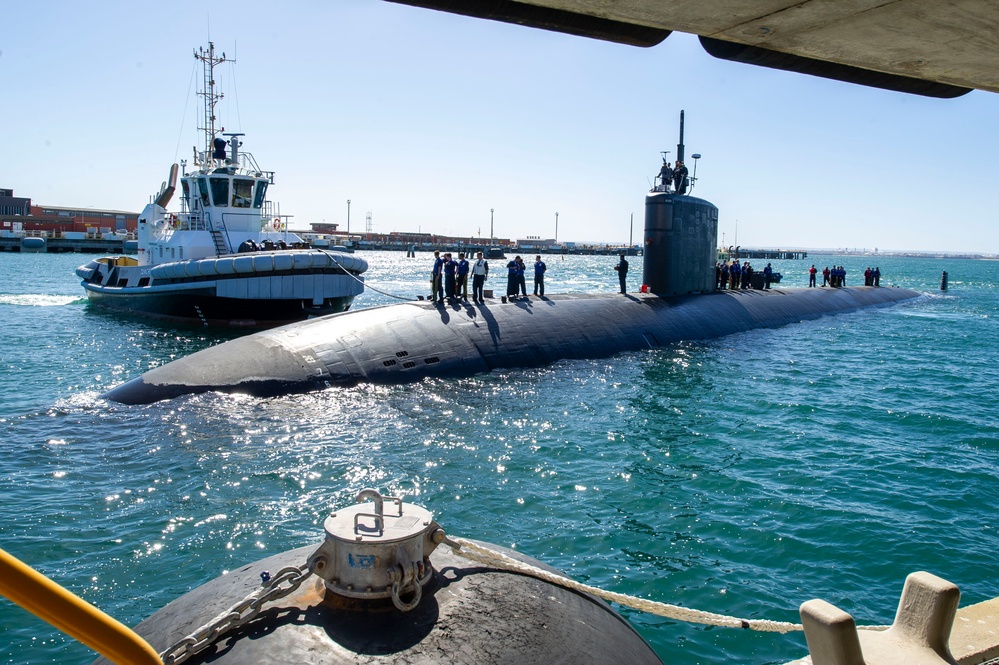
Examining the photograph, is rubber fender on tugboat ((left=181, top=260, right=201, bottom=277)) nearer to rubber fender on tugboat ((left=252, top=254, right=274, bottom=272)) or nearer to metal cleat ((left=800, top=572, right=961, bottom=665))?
rubber fender on tugboat ((left=252, top=254, right=274, bottom=272))

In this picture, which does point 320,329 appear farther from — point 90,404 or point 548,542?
point 548,542

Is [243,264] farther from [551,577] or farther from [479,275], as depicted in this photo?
[551,577]

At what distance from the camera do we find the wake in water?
3603 centimetres

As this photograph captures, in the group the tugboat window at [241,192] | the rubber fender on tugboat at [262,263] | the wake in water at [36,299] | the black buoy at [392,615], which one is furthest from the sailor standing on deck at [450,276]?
the wake in water at [36,299]

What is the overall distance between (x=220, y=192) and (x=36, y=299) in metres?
14.9

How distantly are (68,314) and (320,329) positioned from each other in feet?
74.0

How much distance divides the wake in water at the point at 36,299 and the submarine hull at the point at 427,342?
1079 inches

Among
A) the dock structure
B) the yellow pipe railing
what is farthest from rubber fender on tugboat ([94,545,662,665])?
the dock structure

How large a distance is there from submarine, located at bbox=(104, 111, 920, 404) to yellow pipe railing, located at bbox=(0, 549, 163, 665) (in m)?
11.0

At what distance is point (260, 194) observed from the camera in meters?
32.1

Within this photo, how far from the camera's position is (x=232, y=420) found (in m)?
11.5

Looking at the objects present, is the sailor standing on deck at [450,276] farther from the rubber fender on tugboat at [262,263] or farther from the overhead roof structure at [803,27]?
the overhead roof structure at [803,27]

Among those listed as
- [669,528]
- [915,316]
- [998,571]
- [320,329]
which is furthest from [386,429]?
[915,316]

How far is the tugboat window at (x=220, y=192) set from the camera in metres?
30.6
